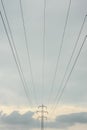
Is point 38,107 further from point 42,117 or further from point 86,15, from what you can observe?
point 86,15

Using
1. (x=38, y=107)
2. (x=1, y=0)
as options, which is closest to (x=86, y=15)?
(x=1, y=0)

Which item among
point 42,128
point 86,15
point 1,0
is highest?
point 42,128

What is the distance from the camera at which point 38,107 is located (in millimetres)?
114125

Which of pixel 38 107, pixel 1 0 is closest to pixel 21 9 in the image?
pixel 1 0

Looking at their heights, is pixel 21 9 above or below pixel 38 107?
below

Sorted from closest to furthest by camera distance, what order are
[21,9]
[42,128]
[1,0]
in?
[1,0], [21,9], [42,128]

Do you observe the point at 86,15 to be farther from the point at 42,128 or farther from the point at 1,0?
the point at 42,128

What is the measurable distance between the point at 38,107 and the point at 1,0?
90.1 meters

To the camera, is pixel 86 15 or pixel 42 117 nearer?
pixel 86 15

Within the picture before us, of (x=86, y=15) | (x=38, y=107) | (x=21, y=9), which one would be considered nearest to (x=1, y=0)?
(x=21, y=9)

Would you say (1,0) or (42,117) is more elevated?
(42,117)

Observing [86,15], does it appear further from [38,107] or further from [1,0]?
[38,107]

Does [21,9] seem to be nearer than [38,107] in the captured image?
Yes

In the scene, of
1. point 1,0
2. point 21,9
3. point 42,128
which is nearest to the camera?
point 1,0
